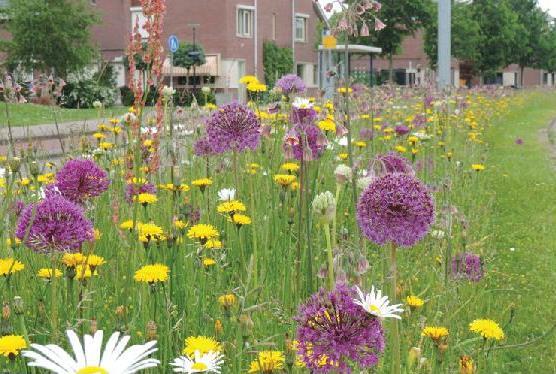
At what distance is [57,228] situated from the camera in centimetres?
204

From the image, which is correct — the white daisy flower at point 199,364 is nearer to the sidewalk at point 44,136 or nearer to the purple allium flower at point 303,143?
the purple allium flower at point 303,143

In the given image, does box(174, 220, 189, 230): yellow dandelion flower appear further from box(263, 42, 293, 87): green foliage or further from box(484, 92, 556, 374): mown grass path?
box(263, 42, 293, 87): green foliage

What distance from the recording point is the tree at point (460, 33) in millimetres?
48162

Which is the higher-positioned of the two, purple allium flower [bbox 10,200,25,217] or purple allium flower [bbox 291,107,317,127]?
purple allium flower [bbox 291,107,317,127]

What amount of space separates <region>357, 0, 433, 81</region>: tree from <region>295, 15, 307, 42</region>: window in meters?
3.92

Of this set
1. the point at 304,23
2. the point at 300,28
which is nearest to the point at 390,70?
the point at 300,28

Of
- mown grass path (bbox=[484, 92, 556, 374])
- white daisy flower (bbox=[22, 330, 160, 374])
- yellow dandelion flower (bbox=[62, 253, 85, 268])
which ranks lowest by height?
mown grass path (bbox=[484, 92, 556, 374])

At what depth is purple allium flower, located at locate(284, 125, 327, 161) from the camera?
2518 mm

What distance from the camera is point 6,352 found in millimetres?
1763

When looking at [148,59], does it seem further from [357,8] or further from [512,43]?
[512,43]

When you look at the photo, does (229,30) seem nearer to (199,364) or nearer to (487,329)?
(487,329)

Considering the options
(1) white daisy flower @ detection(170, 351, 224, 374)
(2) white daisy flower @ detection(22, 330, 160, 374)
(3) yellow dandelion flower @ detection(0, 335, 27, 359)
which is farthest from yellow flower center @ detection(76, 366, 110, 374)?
(3) yellow dandelion flower @ detection(0, 335, 27, 359)

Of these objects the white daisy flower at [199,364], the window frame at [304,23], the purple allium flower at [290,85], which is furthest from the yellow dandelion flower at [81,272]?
the window frame at [304,23]

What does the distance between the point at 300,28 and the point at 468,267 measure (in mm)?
45805
